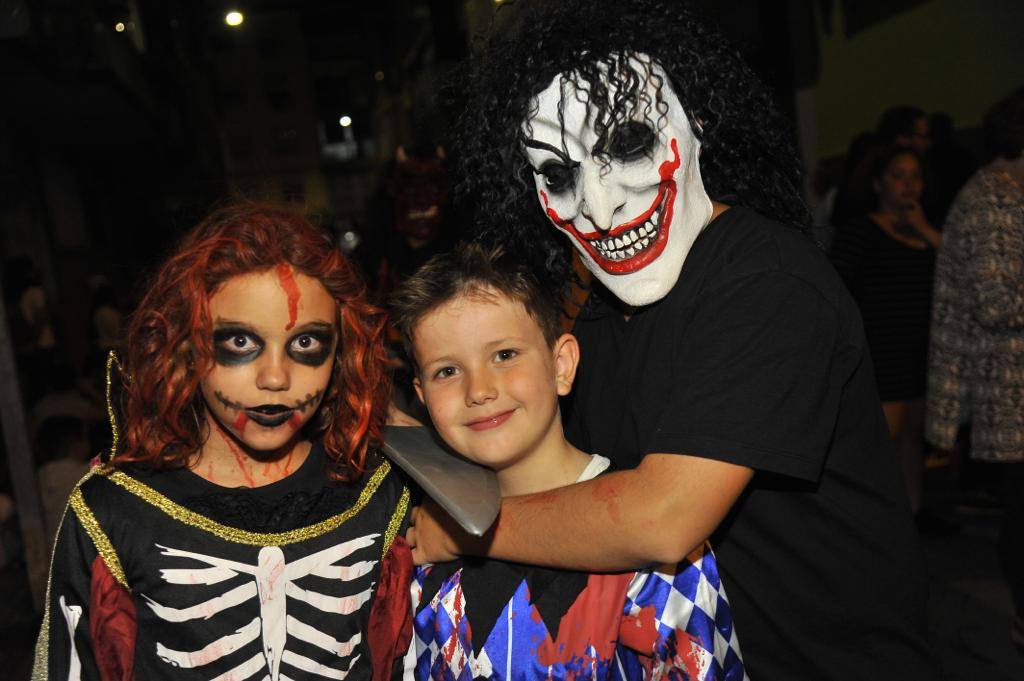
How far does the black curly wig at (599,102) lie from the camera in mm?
1769

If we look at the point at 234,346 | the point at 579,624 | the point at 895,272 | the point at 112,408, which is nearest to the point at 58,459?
the point at 112,408

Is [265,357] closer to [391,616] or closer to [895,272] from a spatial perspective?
[391,616]

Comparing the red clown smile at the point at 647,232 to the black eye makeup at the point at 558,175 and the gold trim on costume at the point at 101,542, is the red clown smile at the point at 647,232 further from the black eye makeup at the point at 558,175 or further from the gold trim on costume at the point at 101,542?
the gold trim on costume at the point at 101,542

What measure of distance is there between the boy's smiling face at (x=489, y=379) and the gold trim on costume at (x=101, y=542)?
647 mm

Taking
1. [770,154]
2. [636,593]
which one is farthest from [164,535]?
[770,154]

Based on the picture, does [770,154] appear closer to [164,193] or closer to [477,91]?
[477,91]

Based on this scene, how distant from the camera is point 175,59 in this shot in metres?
17.7

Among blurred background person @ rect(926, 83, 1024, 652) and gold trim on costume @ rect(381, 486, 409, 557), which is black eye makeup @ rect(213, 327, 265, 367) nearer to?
gold trim on costume @ rect(381, 486, 409, 557)

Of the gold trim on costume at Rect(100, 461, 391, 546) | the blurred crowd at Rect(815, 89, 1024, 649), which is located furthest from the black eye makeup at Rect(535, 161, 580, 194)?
the blurred crowd at Rect(815, 89, 1024, 649)

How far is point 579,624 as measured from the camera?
68.8 inches

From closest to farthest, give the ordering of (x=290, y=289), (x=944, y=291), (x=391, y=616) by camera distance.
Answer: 1. (x=290, y=289)
2. (x=391, y=616)
3. (x=944, y=291)

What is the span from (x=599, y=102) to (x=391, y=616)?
1.11m

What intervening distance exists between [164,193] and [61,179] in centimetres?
831

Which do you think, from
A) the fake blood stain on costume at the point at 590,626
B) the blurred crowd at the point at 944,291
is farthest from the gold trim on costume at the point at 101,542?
the blurred crowd at the point at 944,291
